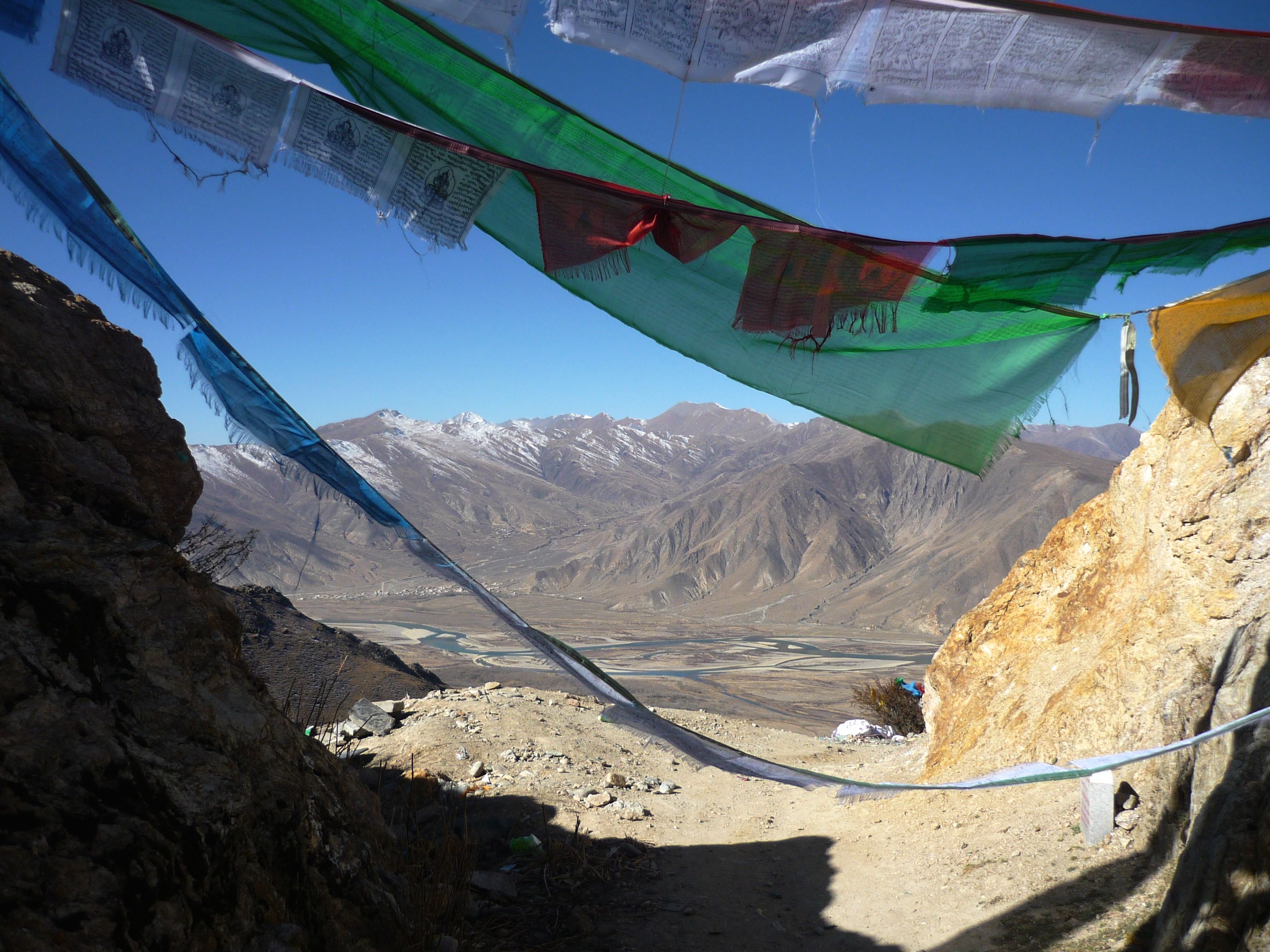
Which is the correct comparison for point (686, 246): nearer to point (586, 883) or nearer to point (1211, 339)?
point (1211, 339)

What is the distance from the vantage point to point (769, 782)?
269 inches

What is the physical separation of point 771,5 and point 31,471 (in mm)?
2554

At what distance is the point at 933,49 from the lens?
206cm

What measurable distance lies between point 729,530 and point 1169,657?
2737 inches

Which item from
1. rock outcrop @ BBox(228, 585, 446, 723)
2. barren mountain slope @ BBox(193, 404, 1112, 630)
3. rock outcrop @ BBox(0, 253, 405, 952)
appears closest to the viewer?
rock outcrop @ BBox(0, 253, 405, 952)

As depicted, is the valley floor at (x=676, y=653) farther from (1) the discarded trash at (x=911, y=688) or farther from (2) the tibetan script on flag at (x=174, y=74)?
(2) the tibetan script on flag at (x=174, y=74)

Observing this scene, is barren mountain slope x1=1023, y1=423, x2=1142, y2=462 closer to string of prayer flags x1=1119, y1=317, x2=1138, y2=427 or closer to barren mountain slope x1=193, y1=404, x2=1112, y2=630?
barren mountain slope x1=193, y1=404, x2=1112, y2=630

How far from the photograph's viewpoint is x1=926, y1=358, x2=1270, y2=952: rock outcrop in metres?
2.69

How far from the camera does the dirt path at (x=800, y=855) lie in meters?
3.54

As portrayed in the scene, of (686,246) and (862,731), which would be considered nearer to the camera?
(686,246)

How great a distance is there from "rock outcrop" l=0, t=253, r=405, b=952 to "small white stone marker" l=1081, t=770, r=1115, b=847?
3374 millimetres

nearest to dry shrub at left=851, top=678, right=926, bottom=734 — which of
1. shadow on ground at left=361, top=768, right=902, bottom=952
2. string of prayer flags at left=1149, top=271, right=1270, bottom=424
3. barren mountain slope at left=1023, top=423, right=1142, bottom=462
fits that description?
shadow on ground at left=361, top=768, right=902, bottom=952

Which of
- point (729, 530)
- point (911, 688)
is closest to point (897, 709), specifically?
point (911, 688)

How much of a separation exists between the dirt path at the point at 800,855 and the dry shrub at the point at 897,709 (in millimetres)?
4790
